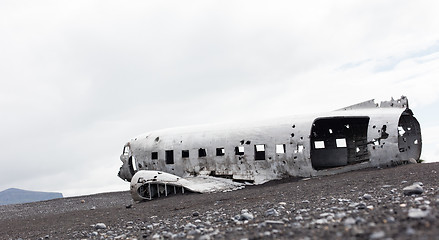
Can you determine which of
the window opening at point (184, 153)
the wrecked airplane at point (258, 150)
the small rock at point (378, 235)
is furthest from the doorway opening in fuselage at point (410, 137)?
the small rock at point (378, 235)

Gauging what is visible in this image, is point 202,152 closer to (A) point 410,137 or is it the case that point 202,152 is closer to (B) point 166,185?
(B) point 166,185

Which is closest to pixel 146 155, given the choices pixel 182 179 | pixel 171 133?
pixel 171 133

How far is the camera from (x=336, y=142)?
22.4 meters

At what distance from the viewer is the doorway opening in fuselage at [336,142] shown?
846 inches

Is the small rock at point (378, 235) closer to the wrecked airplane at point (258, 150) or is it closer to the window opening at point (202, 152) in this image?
the wrecked airplane at point (258, 150)

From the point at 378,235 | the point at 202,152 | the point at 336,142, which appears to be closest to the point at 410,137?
the point at 336,142

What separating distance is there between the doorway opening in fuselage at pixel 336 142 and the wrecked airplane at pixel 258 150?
96 mm

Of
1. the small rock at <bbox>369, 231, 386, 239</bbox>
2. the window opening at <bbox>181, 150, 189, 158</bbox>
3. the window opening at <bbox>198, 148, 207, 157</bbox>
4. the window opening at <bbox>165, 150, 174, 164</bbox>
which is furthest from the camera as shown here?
the window opening at <bbox>165, 150, 174, 164</bbox>

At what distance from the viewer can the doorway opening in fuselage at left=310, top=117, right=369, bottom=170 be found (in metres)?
21.5

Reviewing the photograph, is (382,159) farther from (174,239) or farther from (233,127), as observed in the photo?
(174,239)

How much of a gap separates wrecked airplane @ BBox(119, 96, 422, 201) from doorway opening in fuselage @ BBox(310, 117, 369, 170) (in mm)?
96

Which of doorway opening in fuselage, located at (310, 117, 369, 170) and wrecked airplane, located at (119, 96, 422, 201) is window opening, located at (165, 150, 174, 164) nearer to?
wrecked airplane, located at (119, 96, 422, 201)

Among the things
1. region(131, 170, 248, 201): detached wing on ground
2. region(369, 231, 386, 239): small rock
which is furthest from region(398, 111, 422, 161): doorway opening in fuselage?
region(369, 231, 386, 239): small rock

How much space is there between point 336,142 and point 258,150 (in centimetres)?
522
